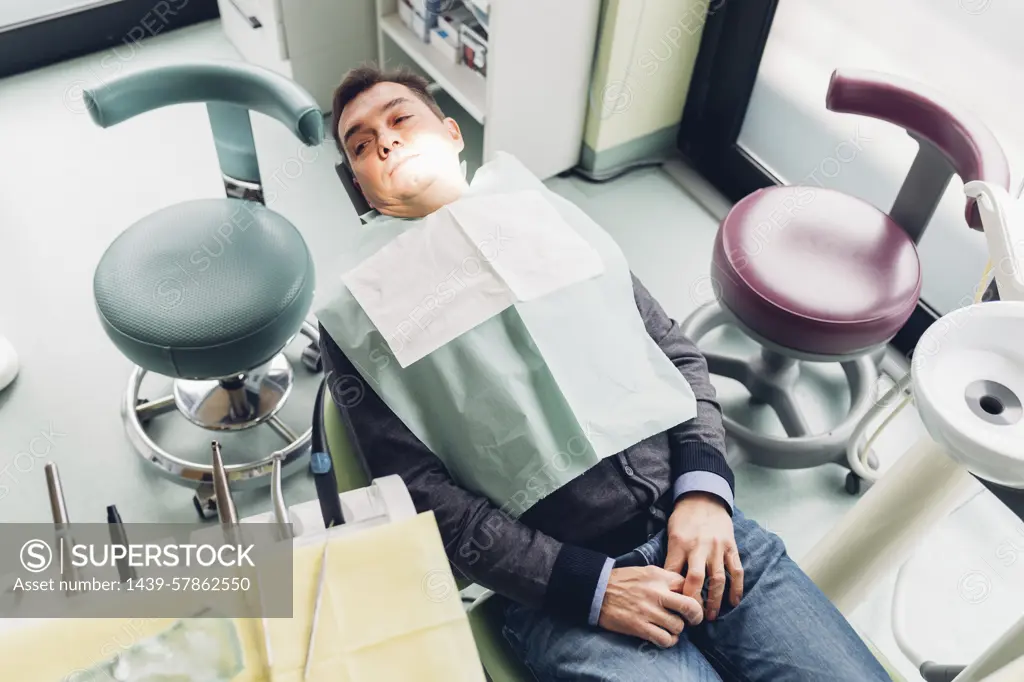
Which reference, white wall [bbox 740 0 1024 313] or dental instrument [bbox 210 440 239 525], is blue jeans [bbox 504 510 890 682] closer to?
dental instrument [bbox 210 440 239 525]

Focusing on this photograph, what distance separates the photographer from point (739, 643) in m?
1.27

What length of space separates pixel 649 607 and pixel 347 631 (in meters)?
0.55

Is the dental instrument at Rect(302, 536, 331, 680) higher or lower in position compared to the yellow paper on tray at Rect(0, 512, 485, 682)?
higher

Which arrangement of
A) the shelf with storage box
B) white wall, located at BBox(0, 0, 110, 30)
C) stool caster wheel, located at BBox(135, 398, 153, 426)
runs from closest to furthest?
stool caster wheel, located at BBox(135, 398, 153, 426), the shelf with storage box, white wall, located at BBox(0, 0, 110, 30)

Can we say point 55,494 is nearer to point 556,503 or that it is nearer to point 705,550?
point 556,503

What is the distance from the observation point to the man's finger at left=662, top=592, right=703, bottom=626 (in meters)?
1.23

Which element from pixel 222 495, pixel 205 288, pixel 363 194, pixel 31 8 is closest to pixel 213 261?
pixel 205 288

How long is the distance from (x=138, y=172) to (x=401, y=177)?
5.43 ft

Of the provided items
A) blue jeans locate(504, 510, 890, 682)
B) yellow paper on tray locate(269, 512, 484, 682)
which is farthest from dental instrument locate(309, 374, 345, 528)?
blue jeans locate(504, 510, 890, 682)

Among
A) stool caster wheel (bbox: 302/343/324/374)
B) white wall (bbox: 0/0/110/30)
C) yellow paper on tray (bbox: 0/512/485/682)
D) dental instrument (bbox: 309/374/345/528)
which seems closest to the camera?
yellow paper on tray (bbox: 0/512/485/682)

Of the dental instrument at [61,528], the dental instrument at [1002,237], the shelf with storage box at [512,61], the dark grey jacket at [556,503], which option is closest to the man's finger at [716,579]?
the dark grey jacket at [556,503]

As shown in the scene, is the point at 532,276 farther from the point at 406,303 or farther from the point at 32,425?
the point at 32,425

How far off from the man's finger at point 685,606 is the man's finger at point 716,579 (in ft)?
0.15

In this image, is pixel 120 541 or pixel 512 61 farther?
pixel 512 61
